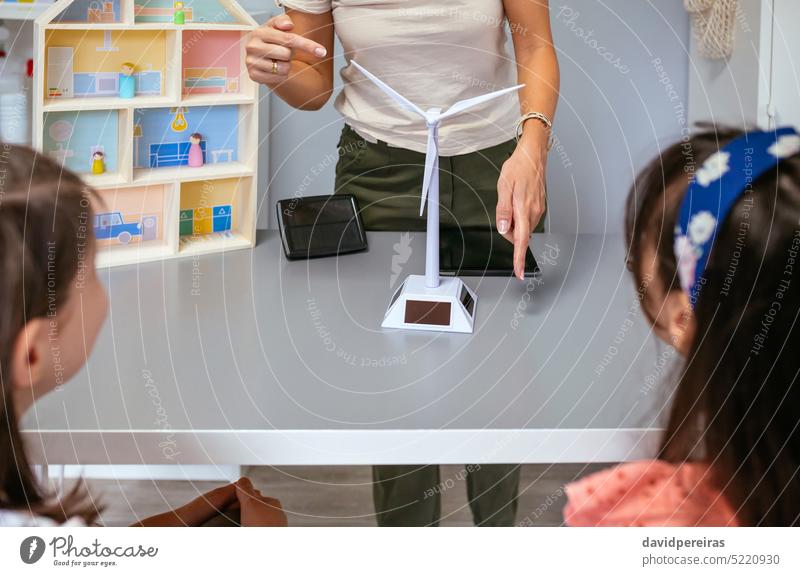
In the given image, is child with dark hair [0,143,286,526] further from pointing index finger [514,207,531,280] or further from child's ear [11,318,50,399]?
pointing index finger [514,207,531,280]

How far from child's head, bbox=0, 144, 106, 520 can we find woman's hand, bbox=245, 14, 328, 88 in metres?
0.20

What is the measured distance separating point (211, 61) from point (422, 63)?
0.22 metres

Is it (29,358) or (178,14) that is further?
(178,14)

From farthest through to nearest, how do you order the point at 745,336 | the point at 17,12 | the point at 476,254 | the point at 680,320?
1. the point at 17,12
2. the point at 476,254
3. the point at 680,320
4. the point at 745,336

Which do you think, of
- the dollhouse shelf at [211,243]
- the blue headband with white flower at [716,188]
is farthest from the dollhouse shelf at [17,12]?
the blue headband with white flower at [716,188]

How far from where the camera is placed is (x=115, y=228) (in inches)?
36.0

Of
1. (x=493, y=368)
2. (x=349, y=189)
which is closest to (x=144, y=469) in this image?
(x=349, y=189)

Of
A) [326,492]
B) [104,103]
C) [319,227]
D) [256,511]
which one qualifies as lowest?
[326,492]

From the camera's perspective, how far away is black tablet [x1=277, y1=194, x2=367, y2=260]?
0.91m

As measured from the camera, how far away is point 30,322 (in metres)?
0.66

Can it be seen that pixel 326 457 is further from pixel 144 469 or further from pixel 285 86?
pixel 144 469

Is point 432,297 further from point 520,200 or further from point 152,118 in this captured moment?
point 152,118

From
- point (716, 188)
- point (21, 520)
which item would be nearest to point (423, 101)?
point (716, 188)

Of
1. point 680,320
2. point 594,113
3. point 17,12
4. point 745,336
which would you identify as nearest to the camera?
point 745,336
